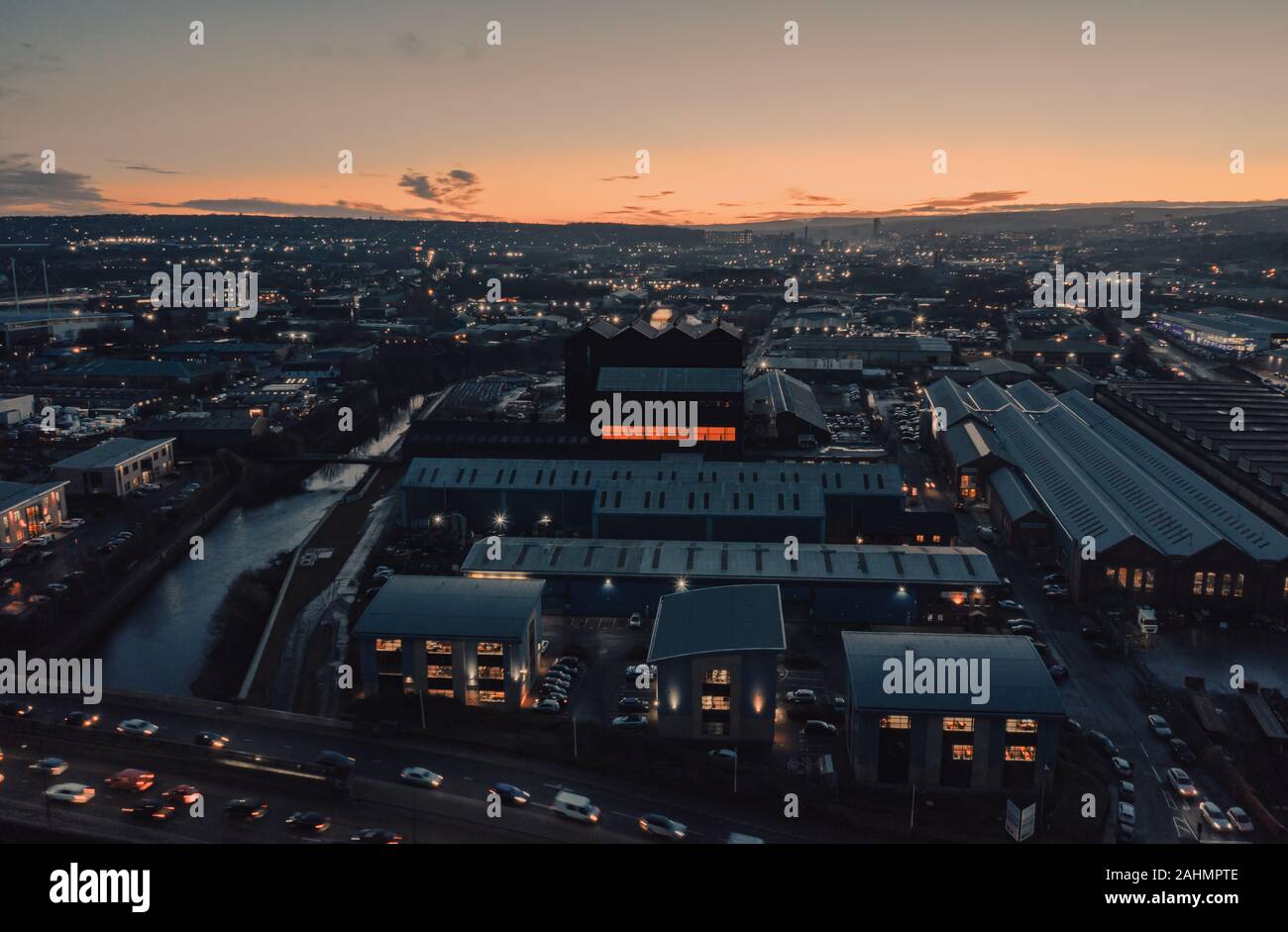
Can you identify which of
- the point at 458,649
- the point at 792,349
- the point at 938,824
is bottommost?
the point at 938,824

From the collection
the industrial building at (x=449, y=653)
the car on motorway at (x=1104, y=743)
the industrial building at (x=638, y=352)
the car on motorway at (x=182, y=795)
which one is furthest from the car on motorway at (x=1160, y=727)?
the industrial building at (x=638, y=352)

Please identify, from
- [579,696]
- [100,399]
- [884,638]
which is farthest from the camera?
[100,399]

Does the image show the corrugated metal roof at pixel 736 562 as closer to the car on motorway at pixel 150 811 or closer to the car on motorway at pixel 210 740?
the car on motorway at pixel 210 740

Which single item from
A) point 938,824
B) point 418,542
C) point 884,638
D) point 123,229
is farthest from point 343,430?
point 123,229

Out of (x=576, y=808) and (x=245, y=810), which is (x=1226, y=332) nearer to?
(x=576, y=808)

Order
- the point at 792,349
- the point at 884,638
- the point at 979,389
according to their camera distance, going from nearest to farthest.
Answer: the point at 884,638 < the point at 979,389 < the point at 792,349

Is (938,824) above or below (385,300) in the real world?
below

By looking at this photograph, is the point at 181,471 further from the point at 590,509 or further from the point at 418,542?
the point at 590,509

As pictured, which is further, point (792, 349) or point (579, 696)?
point (792, 349)
